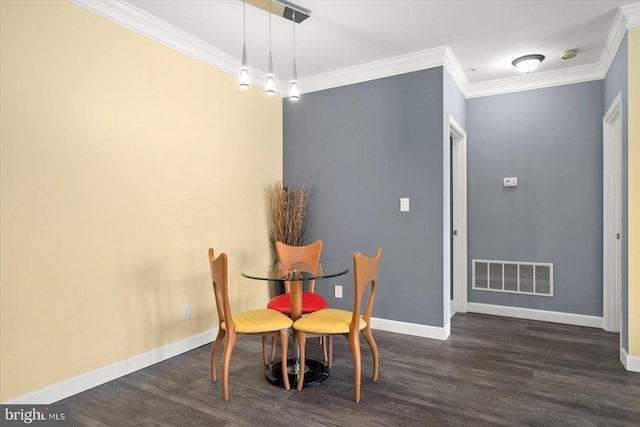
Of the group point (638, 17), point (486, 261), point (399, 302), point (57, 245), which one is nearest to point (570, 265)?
point (486, 261)

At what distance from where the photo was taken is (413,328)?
12.2 ft

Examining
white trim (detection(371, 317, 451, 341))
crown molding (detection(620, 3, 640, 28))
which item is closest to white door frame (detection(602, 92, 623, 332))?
crown molding (detection(620, 3, 640, 28))

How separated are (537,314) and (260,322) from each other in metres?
3.26

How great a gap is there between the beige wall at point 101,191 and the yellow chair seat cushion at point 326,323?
4.20 ft

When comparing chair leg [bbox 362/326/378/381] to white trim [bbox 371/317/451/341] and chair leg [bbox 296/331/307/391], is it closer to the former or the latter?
chair leg [bbox 296/331/307/391]

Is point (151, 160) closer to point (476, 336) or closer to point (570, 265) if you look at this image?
point (476, 336)

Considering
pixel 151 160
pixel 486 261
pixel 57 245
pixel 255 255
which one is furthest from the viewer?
pixel 486 261

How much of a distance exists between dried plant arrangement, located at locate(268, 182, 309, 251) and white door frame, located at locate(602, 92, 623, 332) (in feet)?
9.97

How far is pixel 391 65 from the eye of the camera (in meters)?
3.83

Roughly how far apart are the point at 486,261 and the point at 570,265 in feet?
2.68

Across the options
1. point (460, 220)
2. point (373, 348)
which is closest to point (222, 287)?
point (373, 348)

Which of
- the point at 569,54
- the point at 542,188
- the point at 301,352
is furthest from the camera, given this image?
the point at 542,188

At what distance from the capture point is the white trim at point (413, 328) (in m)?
3.60

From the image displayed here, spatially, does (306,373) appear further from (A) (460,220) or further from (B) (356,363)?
(A) (460,220)
